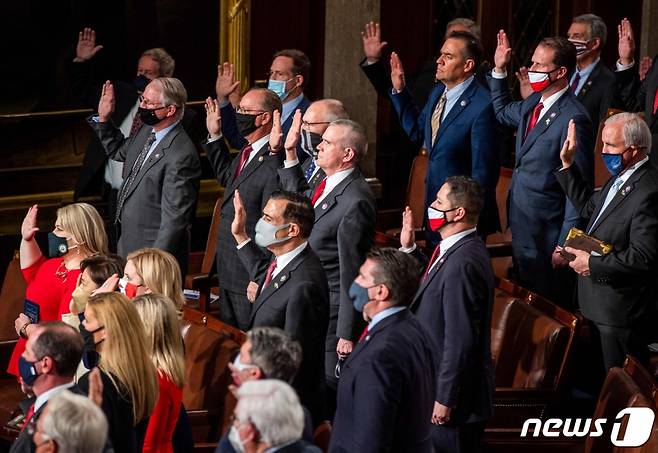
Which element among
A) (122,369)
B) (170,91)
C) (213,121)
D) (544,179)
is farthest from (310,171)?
(122,369)

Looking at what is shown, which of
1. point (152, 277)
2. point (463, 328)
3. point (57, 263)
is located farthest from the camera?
point (57, 263)

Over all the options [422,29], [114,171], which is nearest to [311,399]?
[114,171]

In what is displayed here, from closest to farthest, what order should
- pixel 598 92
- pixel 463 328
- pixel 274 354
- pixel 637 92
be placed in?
1. pixel 274 354
2. pixel 463 328
3. pixel 598 92
4. pixel 637 92

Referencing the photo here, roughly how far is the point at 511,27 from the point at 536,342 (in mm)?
4646

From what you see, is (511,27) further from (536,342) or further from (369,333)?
(369,333)

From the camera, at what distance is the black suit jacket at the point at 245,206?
6469 mm

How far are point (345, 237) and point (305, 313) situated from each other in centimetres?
67

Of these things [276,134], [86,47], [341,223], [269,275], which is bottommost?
[269,275]

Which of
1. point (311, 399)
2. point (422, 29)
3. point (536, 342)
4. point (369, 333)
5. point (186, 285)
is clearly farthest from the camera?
point (422, 29)

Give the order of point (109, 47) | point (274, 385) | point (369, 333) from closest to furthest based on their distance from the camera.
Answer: point (274, 385)
point (369, 333)
point (109, 47)

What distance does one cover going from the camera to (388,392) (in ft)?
14.0

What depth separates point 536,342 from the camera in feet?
18.4

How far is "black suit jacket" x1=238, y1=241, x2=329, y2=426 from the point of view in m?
5.14

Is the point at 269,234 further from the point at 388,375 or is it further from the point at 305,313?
the point at 388,375
